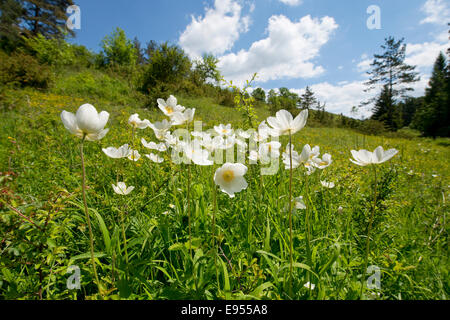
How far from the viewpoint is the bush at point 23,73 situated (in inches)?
287

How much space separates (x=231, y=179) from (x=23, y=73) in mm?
11665

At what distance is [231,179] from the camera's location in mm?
914

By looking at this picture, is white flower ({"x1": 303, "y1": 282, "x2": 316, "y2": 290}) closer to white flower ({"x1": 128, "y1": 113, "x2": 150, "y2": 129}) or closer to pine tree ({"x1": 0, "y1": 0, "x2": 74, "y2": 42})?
white flower ({"x1": 128, "y1": 113, "x2": 150, "y2": 129})

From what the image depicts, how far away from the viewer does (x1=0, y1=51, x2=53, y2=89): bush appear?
729 centimetres

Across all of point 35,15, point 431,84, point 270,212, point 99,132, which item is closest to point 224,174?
point 99,132

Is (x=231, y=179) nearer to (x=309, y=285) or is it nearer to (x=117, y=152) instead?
(x=309, y=285)

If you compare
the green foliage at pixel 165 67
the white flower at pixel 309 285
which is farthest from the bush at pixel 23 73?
the white flower at pixel 309 285

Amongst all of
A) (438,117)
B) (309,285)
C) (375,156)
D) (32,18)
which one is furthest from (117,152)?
(438,117)

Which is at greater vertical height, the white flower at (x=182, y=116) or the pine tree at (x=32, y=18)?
the pine tree at (x=32, y=18)

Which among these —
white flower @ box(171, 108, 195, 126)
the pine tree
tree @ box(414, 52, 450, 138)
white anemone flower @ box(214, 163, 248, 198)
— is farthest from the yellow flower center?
tree @ box(414, 52, 450, 138)

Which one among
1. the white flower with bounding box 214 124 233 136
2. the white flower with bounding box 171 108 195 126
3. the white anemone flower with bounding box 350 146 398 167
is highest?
the white flower with bounding box 171 108 195 126

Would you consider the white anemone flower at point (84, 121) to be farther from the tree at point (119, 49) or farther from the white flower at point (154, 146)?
the tree at point (119, 49)

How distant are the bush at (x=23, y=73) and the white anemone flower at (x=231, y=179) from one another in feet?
34.5
